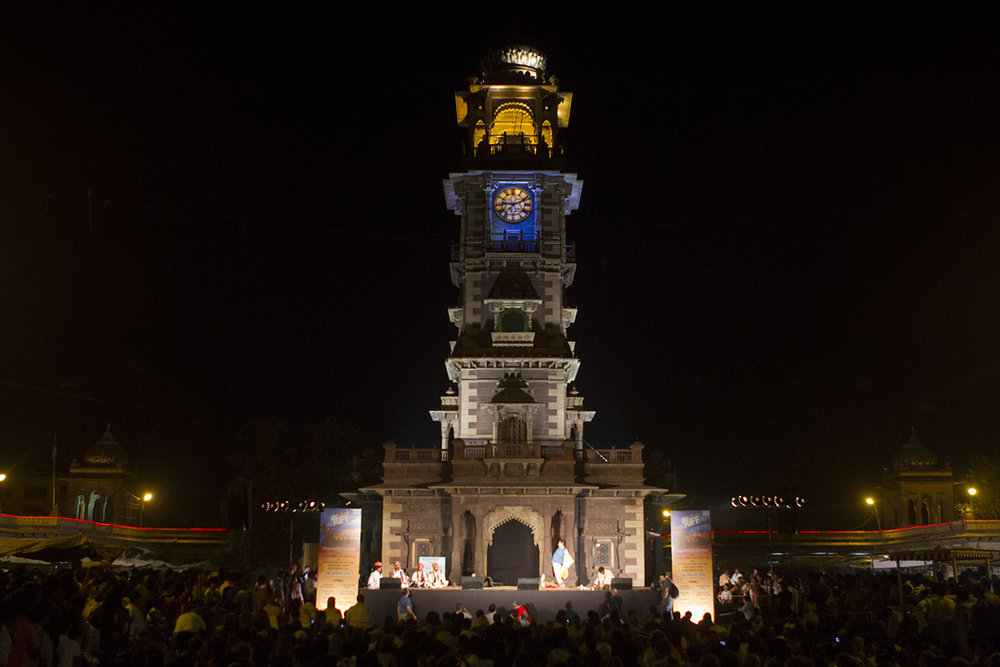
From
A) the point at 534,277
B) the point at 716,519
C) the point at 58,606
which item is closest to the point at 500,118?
the point at 534,277

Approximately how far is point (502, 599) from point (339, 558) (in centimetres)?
607

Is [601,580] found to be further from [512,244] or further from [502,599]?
[512,244]

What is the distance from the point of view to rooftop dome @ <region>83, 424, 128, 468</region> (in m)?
67.9

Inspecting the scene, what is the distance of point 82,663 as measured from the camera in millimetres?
13992

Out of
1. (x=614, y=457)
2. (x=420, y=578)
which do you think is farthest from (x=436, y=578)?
(x=614, y=457)

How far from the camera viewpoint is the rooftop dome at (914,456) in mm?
63844

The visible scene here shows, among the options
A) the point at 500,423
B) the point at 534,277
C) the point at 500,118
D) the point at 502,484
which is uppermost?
the point at 500,118

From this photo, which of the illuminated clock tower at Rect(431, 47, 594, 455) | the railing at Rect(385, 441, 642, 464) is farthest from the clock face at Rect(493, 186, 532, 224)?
the railing at Rect(385, 441, 642, 464)

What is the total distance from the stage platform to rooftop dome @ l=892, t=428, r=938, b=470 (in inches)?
1484

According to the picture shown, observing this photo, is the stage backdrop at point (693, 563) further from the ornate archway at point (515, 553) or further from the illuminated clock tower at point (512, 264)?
the illuminated clock tower at point (512, 264)

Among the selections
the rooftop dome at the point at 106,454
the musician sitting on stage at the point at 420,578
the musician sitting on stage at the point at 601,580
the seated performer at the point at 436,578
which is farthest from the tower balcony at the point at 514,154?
the rooftop dome at the point at 106,454

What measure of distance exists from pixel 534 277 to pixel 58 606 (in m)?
37.5

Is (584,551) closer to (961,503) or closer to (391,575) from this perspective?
(391,575)

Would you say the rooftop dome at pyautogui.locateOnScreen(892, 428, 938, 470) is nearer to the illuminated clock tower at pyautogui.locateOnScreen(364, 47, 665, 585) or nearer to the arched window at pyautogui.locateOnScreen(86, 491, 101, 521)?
the illuminated clock tower at pyautogui.locateOnScreen(364, 47, 665, 585)
